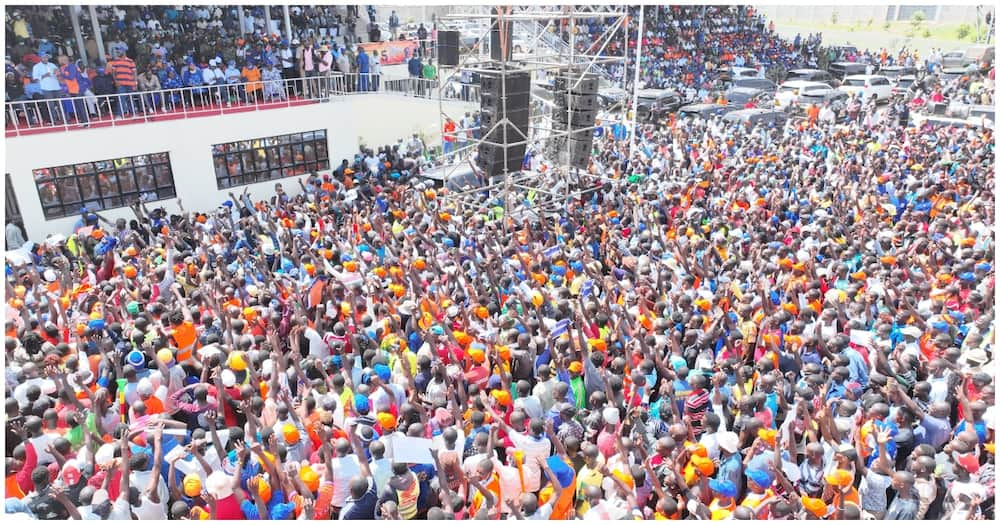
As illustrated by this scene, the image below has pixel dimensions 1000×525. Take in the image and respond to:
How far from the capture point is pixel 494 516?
389cm

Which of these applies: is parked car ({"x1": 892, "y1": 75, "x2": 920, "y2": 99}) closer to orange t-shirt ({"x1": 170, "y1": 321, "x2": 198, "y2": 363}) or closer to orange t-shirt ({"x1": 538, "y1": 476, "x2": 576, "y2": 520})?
orange t-shirt ({"x1": 538, "y1": 476, "x2": 576, "y2": 520})

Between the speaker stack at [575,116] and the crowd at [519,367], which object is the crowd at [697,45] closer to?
the speaker stack at [575,116]

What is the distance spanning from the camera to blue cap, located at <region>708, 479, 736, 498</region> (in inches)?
150

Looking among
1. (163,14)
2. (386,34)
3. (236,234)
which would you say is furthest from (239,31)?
(236,234)

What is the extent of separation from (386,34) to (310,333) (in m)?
16.5

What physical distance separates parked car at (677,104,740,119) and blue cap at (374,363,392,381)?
1794cm

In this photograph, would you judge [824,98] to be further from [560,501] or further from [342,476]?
[342,476]

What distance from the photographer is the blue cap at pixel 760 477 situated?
3.86 metres

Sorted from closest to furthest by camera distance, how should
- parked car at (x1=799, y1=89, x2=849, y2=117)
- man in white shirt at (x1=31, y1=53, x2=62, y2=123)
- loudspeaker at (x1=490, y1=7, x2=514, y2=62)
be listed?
loudspeaker at (x1=490, y1=7, x2=514, y2=62), man in white shirt at (x1=31, y1=53, x2=62, y2=123), parked car at (x1=799, y1=89, x2=849, y2=117)

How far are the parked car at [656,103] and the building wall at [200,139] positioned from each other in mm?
7548

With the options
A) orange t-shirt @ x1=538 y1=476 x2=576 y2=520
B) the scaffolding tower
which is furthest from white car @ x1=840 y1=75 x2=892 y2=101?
orange t-shirt @ x1=538 y1=476 x2=576 y2=520

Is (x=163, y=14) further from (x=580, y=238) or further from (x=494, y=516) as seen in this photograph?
(x=494, y=516)

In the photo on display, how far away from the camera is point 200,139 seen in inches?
506

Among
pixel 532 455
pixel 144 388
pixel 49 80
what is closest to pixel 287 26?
pixel 49 80
